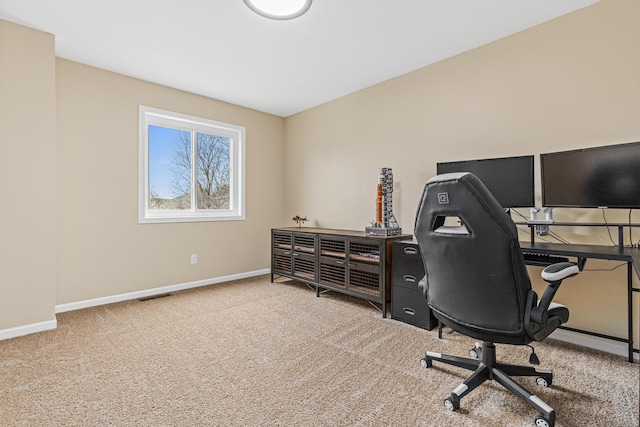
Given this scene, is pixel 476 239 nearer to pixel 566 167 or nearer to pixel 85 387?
pixel 566 167

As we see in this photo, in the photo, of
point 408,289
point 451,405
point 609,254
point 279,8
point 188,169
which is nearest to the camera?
point 451,405

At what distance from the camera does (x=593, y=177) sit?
2121 mm

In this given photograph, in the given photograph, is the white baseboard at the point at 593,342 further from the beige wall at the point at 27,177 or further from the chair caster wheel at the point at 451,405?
the beige wall at the point at 27,177

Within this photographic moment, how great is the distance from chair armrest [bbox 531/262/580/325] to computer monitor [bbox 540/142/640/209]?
102 centimetres

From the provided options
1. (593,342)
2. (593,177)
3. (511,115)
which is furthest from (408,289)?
(511,115)

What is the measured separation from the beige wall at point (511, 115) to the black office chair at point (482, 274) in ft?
3.79

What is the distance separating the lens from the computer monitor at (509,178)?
7.88 feet

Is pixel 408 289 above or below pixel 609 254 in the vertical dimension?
below

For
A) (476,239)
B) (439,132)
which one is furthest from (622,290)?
(439,132)

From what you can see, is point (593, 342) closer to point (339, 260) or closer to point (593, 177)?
point (593, 177)

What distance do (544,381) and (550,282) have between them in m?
0.75

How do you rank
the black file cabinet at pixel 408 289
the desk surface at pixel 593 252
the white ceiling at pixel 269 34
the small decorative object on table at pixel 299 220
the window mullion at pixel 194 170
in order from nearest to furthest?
the desk surface at pixel 593 252
the white ceiling at pixel 269 34
the black file cabinet at pixel 408 289
the window mullion at pixel 194 170
the small decorative object on table at pixel 299 220

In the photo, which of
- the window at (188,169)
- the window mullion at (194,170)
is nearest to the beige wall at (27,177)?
the window at (188,169)

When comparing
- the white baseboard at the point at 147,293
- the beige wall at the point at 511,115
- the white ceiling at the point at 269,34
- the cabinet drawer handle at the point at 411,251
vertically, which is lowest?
the white baseboard at the point at 147,293
